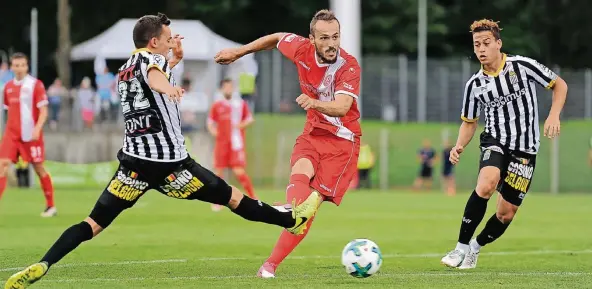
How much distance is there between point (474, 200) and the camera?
39.2ft

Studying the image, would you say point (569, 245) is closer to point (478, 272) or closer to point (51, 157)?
point (478, 272)

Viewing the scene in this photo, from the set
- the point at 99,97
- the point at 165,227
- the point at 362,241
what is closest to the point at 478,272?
the point at 362,241

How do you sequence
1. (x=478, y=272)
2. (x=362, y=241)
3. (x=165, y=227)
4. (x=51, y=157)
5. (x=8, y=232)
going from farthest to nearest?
(x=51, y=157) < (x=165, y=227) < (x=8, y=232) < (x=478, y=272) < (x=362, y=241)

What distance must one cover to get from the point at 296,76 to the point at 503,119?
26815 mm

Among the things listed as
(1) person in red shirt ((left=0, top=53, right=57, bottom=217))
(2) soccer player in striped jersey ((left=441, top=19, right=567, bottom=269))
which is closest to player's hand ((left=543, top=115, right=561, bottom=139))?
(2) soccer player in striped jersey ((left=441, top=19, right=567, bottom=269))

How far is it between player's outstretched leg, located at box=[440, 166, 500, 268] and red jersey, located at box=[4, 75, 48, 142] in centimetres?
809

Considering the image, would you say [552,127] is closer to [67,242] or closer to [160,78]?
[160,78]

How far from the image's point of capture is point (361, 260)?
413 inches

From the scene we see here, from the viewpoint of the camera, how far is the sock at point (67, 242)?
383 inches

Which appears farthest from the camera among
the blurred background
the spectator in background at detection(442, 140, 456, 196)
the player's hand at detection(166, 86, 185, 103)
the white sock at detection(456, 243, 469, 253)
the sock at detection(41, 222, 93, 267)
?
the blurred background

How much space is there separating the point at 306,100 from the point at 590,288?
108 inches

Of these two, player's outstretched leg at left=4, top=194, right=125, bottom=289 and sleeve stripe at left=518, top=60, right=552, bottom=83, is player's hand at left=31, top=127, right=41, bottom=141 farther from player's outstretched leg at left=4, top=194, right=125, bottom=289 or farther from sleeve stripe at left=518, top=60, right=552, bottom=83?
sleeve stripe at left=518, top=60, right=552, bottom=83

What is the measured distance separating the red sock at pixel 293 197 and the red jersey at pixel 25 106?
797cm

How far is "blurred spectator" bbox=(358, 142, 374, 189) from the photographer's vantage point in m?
32.1
